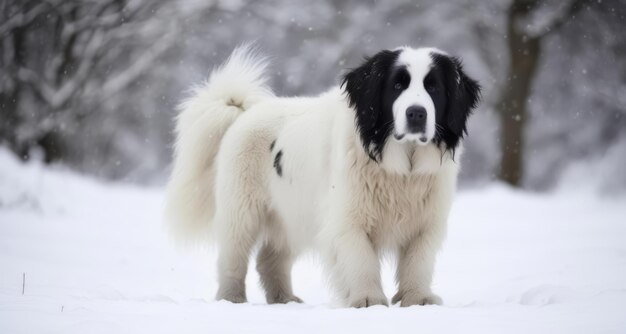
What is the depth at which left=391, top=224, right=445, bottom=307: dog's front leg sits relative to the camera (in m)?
4.98

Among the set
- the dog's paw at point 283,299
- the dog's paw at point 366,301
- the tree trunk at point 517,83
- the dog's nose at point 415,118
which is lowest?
the dog's paw at point 283,299

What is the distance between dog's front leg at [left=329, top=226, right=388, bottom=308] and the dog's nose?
2.49 ft

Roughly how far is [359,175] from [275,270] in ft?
6.26

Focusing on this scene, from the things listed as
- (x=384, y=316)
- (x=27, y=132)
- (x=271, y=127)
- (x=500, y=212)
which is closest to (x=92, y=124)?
(x=27, y=132)

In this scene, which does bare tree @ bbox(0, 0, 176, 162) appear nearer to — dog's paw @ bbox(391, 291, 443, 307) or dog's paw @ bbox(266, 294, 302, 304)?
dog's paw @ bbox(266, 294, 302, 304)

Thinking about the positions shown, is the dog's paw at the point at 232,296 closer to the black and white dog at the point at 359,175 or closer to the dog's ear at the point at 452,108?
the black and white dog at the point at 359,175

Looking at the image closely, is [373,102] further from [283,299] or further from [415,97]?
[283,299]

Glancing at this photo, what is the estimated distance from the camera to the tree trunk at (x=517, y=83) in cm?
1574

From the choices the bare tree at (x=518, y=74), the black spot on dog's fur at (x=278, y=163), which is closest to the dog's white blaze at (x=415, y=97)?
the black spot on dog's fur at (x=278, y=163)

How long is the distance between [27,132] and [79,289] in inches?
614

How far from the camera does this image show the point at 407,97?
4750 mm

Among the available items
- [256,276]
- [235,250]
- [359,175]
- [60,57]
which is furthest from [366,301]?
[60,57]

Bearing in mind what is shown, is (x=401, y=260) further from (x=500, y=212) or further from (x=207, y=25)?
(x=207, y=25)

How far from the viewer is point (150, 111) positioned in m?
23.3
